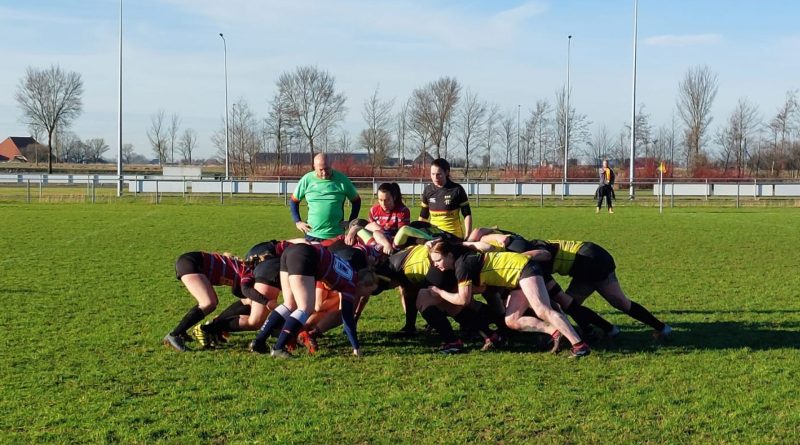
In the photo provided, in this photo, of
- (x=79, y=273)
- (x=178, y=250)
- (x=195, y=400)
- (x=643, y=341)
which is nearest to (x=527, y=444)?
(x=195, y=400)

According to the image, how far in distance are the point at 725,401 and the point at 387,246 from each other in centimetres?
343

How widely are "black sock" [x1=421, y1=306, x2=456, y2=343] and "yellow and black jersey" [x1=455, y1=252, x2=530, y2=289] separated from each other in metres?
0.43

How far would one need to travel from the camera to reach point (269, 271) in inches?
275

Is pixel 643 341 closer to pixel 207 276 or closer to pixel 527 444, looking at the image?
pixel 527 444

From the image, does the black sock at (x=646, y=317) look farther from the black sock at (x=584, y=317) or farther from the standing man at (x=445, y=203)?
the standing man at (x=445, y=203)

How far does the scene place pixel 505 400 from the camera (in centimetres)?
546

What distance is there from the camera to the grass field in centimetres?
485

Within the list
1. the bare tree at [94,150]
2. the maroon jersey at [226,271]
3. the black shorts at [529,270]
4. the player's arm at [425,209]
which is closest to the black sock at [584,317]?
→ the black shorts at [529,270]

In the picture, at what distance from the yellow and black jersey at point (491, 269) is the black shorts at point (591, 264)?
78 cm

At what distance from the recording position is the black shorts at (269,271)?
22.9 feet

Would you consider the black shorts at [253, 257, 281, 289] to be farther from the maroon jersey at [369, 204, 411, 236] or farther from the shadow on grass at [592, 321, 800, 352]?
the shadow on grass at [592, 321, 800, 352]

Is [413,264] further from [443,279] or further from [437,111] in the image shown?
[437,111]

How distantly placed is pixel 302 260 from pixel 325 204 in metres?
1.90

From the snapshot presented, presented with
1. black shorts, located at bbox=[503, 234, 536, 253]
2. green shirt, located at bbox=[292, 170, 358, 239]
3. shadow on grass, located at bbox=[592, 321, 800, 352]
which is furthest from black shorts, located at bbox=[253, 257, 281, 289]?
shadow on grass, located at bbox=[592, 321, 800, 352]
